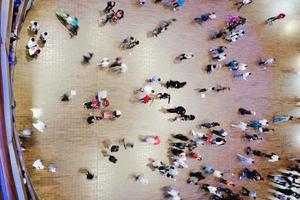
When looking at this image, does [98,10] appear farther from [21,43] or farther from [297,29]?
[297,29]

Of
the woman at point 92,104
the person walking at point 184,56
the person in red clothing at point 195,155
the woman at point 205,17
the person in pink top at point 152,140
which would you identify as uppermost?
the woman at point 205,17

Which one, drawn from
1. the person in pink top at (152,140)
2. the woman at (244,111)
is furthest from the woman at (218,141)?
the person in pink top at (152,140)

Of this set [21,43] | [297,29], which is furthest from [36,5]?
[297,29]

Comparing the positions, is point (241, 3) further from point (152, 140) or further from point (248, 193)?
point (248, 193)

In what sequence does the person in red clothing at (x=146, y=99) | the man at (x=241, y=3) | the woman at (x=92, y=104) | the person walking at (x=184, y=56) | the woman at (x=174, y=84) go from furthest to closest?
the man at (x=241, y=3) < the person walking at (x=184, y=56) < the woman at (x=174, y=84) < the person in red clothing at (x=146, y=99) < the woman at (x=92, y=104)

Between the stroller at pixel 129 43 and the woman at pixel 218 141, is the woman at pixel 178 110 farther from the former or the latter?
the stroller at pixel 129 43

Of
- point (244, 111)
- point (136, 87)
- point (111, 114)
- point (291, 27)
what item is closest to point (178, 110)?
point (136, 87)

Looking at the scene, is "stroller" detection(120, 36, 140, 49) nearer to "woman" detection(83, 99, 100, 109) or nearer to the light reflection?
"woman" detection(83, 99, 100, 109)

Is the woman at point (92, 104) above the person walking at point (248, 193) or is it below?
above
